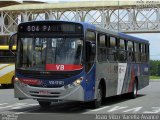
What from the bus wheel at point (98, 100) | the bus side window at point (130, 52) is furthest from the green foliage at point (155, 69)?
the bus wheel at point (98, 100)

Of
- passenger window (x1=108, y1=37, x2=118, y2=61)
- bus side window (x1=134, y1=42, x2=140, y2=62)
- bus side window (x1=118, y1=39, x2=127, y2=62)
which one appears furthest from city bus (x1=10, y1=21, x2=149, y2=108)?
bus side window (x1=134, y1=42, x2=140, y2=62)

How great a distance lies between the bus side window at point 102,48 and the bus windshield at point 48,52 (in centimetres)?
176

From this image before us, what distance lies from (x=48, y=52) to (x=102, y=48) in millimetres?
2734

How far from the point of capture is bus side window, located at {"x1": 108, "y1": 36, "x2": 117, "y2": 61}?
61.6 feet

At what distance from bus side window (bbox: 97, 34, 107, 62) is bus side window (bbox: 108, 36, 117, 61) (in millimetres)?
685

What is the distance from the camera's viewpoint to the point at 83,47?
15.7m

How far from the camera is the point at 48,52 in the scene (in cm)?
1562

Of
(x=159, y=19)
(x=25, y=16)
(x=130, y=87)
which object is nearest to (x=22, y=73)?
(x=130, y=87)

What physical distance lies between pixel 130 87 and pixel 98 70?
5945mm

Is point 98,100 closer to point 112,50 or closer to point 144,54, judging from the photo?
point 112,50

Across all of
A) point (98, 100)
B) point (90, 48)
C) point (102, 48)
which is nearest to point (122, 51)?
point (102, 48)

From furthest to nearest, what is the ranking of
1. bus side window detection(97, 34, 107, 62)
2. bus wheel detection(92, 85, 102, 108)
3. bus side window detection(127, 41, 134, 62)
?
bus side window detection(127, 41, 134, 62), bus side window detection(97, 34, 107, 62), bus wheel detection(92, 85, 102, 108)

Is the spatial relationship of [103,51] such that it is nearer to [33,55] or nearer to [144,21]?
[33,55]

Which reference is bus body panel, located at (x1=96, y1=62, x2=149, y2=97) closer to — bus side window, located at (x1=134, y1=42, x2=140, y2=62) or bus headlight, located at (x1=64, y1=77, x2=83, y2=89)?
bus side window, located at (x1=134, y1=42, x2=140, y2=62)
